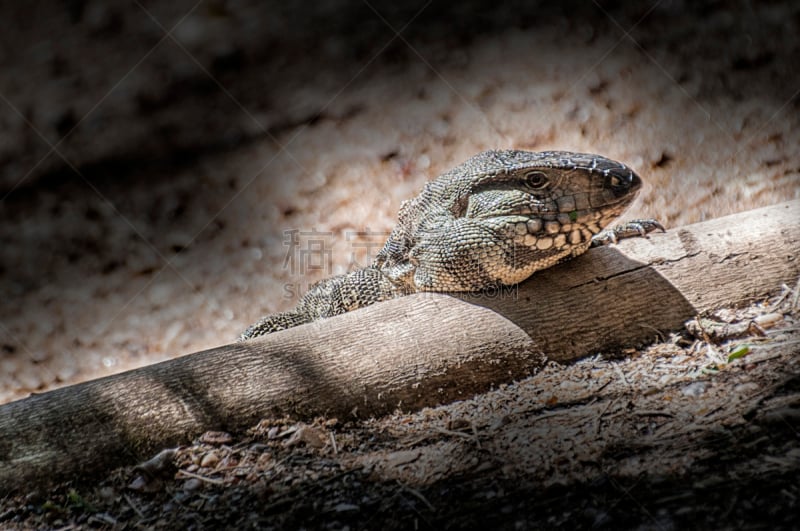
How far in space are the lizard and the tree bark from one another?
0.13m

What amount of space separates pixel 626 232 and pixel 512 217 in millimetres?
782

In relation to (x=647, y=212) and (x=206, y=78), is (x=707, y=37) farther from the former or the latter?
(x=206, y=78)

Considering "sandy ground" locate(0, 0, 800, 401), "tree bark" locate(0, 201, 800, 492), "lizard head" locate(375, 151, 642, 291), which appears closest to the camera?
"tree bark" locate(0, 201, 800, 492)

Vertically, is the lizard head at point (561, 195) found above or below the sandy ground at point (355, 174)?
below

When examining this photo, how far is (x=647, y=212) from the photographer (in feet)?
17.8

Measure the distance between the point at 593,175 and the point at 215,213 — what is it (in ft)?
13.3

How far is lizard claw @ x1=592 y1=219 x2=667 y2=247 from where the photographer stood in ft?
11.9

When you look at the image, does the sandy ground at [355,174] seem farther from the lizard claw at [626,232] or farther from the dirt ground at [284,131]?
the lizard claw at [626,232]

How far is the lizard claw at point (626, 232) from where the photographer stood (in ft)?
11.9

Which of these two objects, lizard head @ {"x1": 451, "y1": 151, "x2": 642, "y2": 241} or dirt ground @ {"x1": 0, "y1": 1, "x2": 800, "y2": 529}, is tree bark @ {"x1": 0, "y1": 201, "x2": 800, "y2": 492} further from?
dirt ground @ {"x1": 0, "y1": 1, "x2": 800, "y2": 529}

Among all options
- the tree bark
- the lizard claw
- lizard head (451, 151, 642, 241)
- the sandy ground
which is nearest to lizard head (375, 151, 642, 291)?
lizard head (451, 151, 642, 241)

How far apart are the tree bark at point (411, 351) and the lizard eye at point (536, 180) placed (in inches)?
18.9

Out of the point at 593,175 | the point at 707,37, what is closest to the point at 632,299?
the point at 593,175

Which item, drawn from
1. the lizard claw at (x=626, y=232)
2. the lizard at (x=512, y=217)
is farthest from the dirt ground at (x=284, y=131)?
the lizard at (x=512, y=217)
